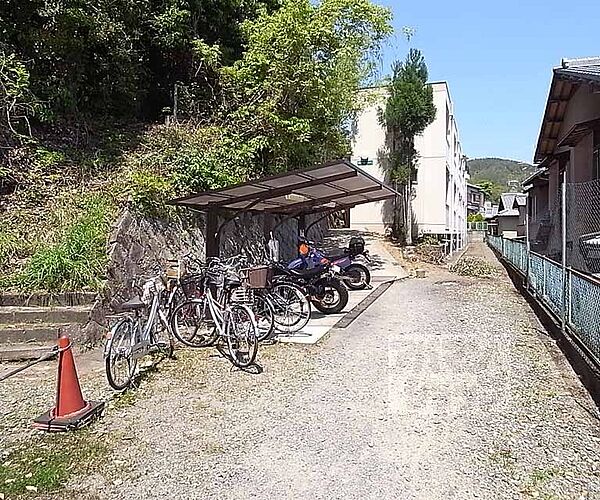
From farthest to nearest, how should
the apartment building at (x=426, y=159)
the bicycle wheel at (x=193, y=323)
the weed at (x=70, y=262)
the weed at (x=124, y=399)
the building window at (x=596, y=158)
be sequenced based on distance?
1. the apartment building at (x=426, y=159)
2. the building window at (x=596, y=158)
3. the weed at (x=70, y=262)
4. the bicycle wheel at (x=193, y=323)
5. the weed at (x=124, y=399)

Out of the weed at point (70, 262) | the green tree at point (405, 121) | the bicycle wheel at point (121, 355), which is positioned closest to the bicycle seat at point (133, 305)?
the bicycle wheel at point (121, 355)

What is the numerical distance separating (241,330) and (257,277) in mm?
1379

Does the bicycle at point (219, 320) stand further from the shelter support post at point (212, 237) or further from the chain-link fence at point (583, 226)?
the chain-link fence at point (583, 226)

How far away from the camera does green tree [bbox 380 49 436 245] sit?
19.6 metres

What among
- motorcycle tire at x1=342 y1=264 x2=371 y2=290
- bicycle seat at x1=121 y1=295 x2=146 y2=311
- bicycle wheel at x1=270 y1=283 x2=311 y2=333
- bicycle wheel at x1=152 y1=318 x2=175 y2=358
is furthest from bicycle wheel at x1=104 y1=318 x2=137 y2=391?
motorcycle tire at x1=342 y1=264 x2=371 y2=290

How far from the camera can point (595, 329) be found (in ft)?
15.7

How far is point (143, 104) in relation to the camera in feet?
46.4

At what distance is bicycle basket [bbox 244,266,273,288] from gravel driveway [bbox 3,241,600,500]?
3.12 ft

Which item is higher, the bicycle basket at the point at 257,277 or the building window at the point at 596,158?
the building window at the point at 596,158

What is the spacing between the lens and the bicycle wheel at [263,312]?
681 centimetres

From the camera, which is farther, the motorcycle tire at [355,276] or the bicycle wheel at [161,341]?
the motorcycle tire at [355,276]

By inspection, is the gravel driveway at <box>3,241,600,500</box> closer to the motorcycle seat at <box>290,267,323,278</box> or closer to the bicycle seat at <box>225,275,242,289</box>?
the bicycle seat at <box>225,275,242,289</box>

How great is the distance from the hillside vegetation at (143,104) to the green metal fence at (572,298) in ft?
19.2

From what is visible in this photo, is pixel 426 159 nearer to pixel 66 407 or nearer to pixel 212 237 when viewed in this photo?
pixel 212 237
